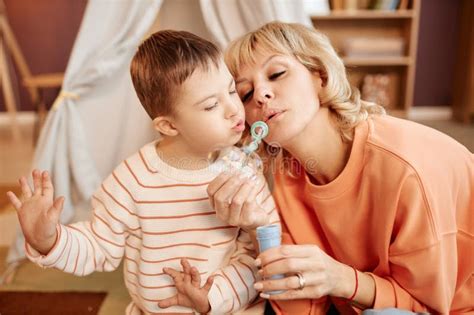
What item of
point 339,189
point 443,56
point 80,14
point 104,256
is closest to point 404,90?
point 443,56

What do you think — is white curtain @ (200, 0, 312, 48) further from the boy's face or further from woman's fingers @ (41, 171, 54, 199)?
woman's fingers @ (41, 171, 54, 199)

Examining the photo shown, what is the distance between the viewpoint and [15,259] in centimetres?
170

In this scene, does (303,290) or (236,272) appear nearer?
(303,290)

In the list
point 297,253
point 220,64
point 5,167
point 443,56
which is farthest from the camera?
point 443,56

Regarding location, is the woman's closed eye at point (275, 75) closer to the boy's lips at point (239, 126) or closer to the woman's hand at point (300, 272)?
the boy's lips at point (239, 126)

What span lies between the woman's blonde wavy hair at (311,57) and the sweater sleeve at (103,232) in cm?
38

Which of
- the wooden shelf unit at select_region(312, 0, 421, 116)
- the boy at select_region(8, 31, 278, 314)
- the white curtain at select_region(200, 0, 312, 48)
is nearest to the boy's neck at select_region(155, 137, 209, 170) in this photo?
the boy at select_region(8, 31, 278, 314)

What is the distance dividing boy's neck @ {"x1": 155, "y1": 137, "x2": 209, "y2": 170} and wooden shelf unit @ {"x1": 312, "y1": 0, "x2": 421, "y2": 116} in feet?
9.09

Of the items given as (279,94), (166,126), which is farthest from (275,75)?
(166,126)

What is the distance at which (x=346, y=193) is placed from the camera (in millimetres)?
1054

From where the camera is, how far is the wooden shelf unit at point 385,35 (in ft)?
11.8

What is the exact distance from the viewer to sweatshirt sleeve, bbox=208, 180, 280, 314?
3.35ft

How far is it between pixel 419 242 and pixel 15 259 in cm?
138

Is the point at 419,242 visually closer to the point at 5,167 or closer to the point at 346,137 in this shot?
the point at 346,137
